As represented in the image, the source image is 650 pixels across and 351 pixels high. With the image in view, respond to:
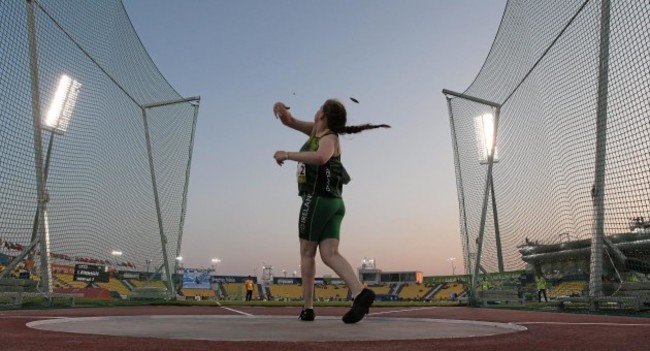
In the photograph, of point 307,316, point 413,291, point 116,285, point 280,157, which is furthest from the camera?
point 413,291

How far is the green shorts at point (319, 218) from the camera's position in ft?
11.6

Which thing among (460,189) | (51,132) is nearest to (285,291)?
(460,189)

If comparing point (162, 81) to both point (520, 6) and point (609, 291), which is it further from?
point (609, 291)

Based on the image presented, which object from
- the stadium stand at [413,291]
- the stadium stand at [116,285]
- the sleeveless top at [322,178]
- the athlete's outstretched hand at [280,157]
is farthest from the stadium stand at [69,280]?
the athlete's outstretched hand at [280,157]

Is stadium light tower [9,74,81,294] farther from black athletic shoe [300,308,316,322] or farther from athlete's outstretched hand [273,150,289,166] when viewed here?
athlete's outstretched hand [273,150,289,166]

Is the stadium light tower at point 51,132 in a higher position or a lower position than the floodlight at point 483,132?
lower

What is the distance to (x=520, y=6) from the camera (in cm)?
1016

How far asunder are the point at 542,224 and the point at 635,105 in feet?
15.4

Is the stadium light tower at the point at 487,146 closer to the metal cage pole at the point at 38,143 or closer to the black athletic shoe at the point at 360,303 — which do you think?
the black athletic shoe at the point at 360,303

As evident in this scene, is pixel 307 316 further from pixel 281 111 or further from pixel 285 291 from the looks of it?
pixel 285 291

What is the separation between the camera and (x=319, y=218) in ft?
11.6

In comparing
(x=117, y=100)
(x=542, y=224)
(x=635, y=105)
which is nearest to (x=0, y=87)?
(x=117, y=100)

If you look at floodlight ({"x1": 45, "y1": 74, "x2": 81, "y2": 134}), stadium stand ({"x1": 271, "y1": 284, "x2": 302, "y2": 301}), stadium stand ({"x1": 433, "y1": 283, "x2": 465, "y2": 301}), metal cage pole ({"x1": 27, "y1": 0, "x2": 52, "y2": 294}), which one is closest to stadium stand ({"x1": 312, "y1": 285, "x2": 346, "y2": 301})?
stadium stand ({"x1": 271, "y1": 284, "x2": 302, "y2": 301})

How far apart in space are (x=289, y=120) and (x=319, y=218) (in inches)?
43.6
